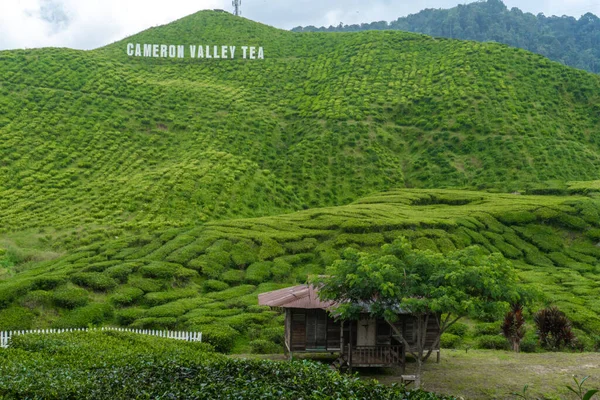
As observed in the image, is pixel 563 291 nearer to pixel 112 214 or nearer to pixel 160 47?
pixel 112 214

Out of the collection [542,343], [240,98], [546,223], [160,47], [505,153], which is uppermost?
[160,47]

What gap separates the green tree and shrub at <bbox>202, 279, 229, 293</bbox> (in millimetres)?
11882

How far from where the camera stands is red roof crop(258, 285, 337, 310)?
20.3m

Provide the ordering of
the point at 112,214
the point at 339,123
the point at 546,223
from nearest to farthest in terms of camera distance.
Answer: the point at 546,223 < the point at 112,214 < the point at 339,123

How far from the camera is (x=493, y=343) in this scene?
81.1 ft

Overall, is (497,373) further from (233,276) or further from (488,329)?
(233,276)

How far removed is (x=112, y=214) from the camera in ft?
145

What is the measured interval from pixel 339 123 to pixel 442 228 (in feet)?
107

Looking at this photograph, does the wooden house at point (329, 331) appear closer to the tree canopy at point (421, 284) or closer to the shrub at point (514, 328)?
the tree canopy at point (421, 284)

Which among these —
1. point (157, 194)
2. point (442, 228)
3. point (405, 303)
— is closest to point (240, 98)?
point (157, 194)

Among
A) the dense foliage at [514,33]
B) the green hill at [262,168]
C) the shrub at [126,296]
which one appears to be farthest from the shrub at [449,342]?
the dense foliage at [514,33]

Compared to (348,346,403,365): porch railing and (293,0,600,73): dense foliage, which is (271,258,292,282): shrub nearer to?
(348,346,403,365): porch railing

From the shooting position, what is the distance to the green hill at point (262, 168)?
2992 cm

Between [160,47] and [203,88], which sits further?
[160,47]
